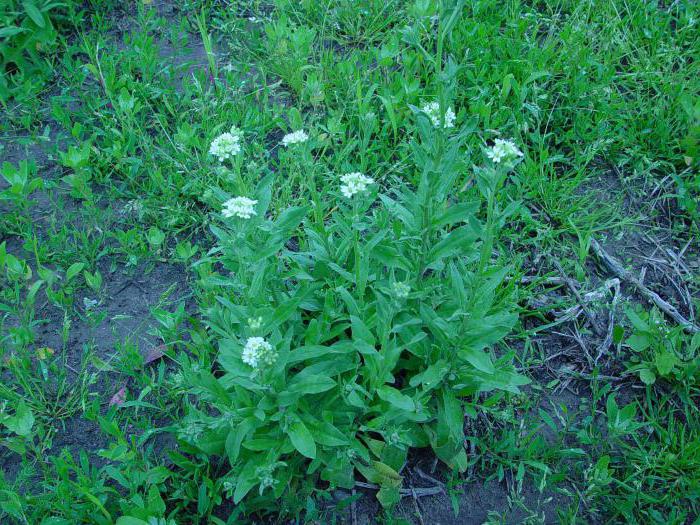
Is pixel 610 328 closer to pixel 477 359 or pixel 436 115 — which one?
pixel 477 359

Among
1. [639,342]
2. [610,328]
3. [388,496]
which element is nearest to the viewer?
[388,496]

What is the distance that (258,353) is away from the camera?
81.2 inches

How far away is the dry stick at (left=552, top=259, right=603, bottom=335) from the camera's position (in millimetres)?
Result: 3105

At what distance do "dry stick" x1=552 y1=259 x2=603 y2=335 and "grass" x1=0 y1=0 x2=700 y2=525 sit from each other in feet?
0.04

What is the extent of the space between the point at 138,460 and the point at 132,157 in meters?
1.90

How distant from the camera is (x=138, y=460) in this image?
8.45 feet

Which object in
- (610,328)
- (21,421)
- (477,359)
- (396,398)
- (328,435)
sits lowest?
(21,421)

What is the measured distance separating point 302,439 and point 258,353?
1.30 ft

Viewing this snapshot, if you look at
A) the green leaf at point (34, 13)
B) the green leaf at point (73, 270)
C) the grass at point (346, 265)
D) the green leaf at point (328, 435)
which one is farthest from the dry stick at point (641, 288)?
the green leaf at point (34, 13)

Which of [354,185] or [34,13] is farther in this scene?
[34,13]

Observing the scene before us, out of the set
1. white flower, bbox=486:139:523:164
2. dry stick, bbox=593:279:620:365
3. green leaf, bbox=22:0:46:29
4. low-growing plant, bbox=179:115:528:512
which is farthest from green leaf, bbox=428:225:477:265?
green leaf, bbox=22:0:46:29

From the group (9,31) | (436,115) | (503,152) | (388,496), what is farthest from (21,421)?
(9,31)

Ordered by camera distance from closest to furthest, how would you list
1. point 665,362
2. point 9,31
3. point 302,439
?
1. point 302,439
2. point 665,362
3. point 9,31

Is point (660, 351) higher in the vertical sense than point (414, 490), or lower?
higher
